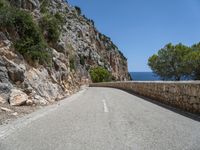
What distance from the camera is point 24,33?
68.4 feet

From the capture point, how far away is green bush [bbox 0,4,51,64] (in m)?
18.9

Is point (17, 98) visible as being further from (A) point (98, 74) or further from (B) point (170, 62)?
(A) point (98, 74)

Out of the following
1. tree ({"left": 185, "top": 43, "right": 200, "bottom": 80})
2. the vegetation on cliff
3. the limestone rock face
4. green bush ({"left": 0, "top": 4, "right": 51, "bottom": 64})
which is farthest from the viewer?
the vegetation on cliff

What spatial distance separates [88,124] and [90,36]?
83991 millimetres

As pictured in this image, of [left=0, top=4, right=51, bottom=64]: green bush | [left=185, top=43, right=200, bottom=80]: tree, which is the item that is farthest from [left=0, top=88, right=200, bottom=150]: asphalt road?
[left=185, top=43, right=200, bottom=80]: tree

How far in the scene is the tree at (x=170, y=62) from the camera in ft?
175

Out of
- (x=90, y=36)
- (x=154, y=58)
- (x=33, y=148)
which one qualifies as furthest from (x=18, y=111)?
(x=90, y=36)

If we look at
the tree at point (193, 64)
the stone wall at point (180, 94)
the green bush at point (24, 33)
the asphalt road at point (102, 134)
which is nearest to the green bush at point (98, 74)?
the tree at point (193, 64)

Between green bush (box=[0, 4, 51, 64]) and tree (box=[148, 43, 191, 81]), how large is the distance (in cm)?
3563

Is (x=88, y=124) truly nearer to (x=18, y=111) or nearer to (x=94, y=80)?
(x=18, y=111)

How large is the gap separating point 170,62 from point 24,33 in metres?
40.2

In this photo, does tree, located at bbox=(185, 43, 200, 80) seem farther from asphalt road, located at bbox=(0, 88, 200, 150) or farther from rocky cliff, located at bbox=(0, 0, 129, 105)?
asphalt road, located at bbox=(0, 88, 200, 150)

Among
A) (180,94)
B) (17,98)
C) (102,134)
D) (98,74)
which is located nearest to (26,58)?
(17,98)

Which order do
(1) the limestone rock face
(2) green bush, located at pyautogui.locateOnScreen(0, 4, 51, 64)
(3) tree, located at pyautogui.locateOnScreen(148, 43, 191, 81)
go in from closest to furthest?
1. (1) the limestone rock face
2. (2) green bush, located at pyautogui.locateOnScreen(0, 4, 51, 64)
3. (3) tree, located at pyautogui.locateOnScreen(148, 43, 191, 81)
